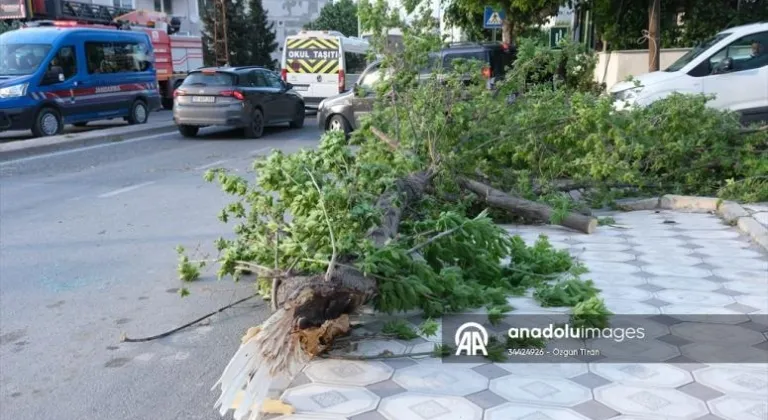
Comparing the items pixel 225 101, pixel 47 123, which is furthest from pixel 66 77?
pixel 225 101

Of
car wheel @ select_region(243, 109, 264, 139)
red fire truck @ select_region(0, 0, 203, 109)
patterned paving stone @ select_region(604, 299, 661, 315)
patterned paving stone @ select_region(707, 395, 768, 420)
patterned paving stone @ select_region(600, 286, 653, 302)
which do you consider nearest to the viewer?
patterned paving stone @ select_region(707, 395, 768, 420)

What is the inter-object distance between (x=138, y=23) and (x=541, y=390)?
24.5m

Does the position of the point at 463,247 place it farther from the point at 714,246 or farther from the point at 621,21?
the point at 621,21

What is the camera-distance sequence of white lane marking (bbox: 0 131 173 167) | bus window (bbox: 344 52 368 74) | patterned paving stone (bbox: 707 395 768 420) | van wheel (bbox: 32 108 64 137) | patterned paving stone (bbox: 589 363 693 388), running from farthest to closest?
bus window (bbox: 344 52 368 74) → van wheel (bbox: 32 108 64 137) → white lane marking (bbox: 0 131 173 167) → patterned paving stone (bbox: 589 363 693 388) → patterned paving stone (bbox: 707 395 768 420)

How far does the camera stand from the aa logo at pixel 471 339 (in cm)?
385

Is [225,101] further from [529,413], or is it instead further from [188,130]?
[529,413]

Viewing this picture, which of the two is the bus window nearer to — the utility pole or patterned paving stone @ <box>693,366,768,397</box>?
the utility pole

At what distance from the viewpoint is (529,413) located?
3.16m

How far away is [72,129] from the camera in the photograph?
738 inches

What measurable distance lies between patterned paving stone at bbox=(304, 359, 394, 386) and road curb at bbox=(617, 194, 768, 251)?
153 inches

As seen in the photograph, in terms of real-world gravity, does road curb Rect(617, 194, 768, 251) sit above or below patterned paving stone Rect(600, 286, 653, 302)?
above

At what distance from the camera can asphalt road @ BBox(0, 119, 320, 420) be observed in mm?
3639

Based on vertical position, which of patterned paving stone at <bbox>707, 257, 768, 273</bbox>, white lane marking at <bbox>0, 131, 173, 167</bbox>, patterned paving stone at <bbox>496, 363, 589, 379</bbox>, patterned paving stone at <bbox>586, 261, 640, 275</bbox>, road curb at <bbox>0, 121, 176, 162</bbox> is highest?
road curb at <bbox>0, 121, 176, 162</bbox>

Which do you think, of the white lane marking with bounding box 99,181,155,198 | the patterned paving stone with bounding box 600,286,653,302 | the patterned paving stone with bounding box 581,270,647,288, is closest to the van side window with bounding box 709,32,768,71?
the patterned paving stone with bounding box 581,270,647,288
